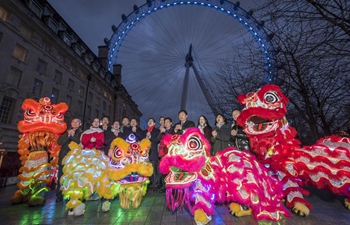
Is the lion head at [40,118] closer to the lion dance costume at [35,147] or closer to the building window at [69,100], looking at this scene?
the lion dance costume at [35,147]

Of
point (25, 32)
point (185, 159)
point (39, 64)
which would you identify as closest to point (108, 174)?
point (185, 159)

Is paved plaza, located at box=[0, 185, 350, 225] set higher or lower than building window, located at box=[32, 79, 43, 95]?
lower

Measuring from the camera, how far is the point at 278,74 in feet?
24.2

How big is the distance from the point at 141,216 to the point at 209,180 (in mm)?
1478

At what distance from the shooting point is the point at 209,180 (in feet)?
10.7

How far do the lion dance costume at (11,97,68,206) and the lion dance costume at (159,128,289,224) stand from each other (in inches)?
125

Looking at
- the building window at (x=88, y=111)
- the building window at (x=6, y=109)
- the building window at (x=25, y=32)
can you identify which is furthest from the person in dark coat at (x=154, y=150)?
the building window at (x=88, y=111)

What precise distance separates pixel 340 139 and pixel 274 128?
141 cm

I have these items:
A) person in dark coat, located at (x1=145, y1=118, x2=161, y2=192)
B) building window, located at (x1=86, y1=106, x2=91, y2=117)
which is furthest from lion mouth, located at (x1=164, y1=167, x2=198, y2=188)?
building window, located at (x1=86, y1=106, x2=91, y2=117)

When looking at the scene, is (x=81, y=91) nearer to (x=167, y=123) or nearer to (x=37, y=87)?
(x=37, y=87)

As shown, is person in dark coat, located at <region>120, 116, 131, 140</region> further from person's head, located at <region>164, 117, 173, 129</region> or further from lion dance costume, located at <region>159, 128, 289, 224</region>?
lion dance costume, located at <region>159, 128, 289, 224</region>

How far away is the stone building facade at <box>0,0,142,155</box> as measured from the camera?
1375cm

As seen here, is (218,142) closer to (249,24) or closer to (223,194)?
(223,194)

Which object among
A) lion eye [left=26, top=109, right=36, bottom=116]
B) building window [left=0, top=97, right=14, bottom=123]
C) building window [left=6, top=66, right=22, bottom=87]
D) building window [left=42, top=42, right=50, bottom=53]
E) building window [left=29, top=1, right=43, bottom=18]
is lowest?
lion eye [left=26, top=109, right=36, bottom=116]
